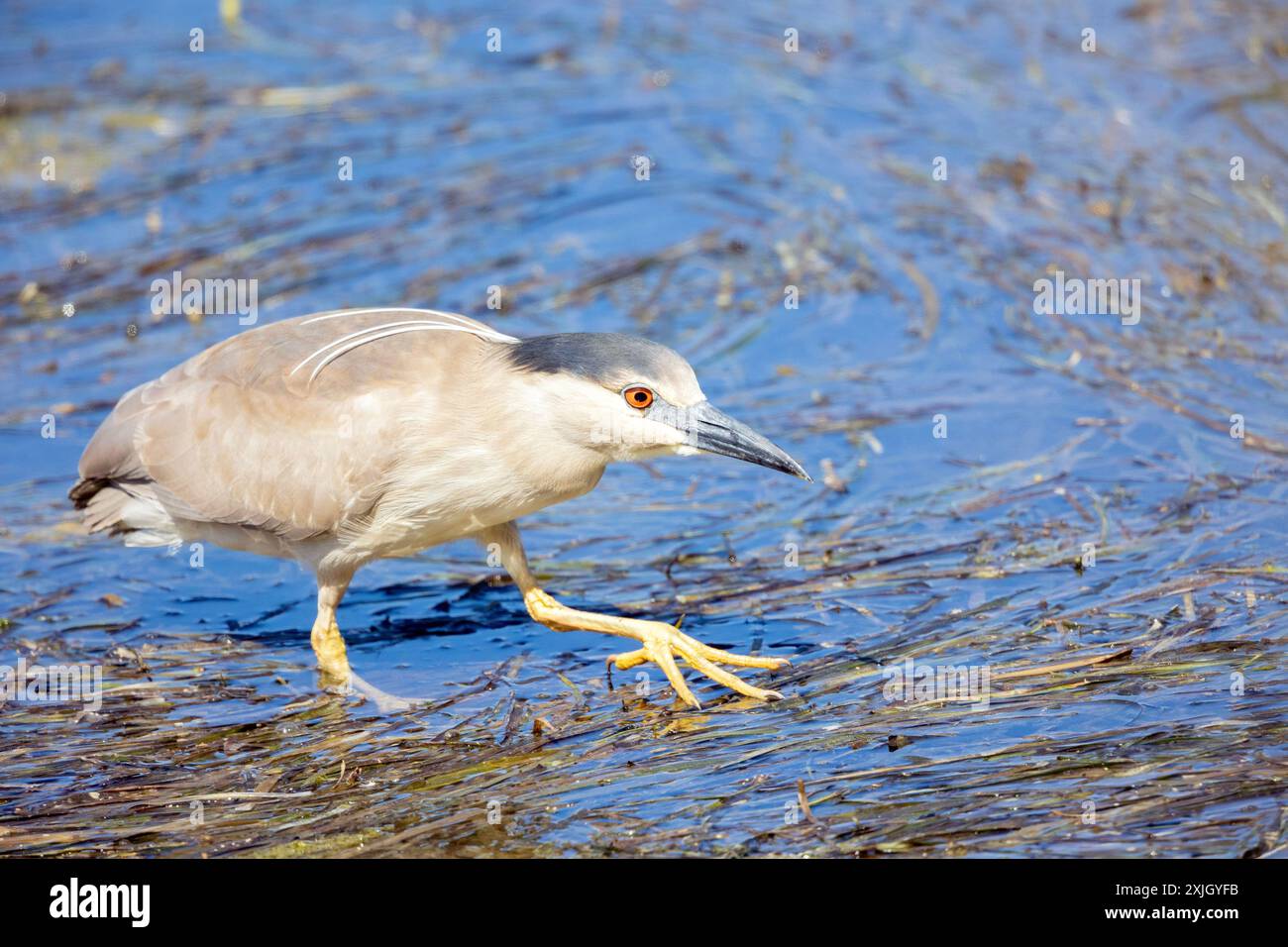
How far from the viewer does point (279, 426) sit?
6.23m

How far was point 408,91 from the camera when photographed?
12.4 metres

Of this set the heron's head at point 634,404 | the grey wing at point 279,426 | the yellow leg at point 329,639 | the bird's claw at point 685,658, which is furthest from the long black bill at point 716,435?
the yellow leg at point 329,639

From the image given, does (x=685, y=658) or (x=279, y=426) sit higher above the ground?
(x=279, y=426)

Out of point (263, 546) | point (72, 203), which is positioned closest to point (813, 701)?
point (263, 546)

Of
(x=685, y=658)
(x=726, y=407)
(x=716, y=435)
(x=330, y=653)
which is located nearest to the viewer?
(x=716, y=435)

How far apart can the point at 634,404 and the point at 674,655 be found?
1.13m

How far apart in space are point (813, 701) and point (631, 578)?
1.43m

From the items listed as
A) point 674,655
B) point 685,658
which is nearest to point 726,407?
point 674,655

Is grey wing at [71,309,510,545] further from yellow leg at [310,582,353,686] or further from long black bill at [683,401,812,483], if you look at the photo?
long black bill at [683,401,812,483]

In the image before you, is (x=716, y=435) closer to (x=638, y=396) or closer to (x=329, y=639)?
(x=638, y=396)
